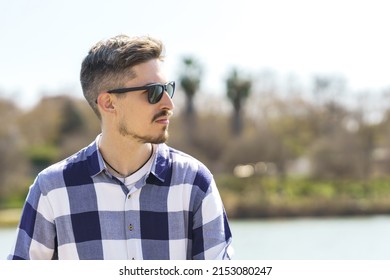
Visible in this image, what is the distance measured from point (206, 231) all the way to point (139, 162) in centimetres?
27

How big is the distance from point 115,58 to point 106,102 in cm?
15

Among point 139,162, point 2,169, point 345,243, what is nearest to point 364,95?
point 345,243

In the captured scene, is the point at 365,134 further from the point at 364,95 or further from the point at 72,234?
the point at 72,234

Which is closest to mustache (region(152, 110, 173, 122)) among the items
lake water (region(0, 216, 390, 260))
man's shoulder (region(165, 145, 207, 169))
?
man's shoulder (region(165, 145, 207, 169))

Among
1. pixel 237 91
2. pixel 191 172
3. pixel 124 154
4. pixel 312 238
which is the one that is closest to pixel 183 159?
pixel 191 172

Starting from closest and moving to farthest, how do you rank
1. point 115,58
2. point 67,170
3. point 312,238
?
point 115,58 < point 67,170 < point 312,238

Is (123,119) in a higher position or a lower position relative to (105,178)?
higher

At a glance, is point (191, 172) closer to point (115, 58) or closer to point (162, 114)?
point (162, 114)

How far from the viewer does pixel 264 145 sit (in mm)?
32219

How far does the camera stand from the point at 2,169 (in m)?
29.2

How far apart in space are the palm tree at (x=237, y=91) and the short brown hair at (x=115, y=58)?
34.1 m

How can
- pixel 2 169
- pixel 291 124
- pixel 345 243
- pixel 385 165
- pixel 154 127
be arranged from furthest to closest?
pixel 291 124 < pixel 385 165 < pixel 2 169 < pixel 345 243 < pixel 154 127

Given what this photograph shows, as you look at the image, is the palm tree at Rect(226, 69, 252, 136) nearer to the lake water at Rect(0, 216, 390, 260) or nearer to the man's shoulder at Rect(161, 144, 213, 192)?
the lake water at Rect(0, 216, 390, 260)

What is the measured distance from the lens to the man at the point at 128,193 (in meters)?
2.01
